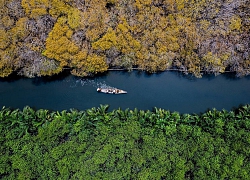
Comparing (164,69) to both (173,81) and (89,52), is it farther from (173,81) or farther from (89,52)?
(89,52)

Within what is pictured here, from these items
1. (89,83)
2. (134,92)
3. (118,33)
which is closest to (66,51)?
(89,83)

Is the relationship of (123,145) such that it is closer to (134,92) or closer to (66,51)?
(134,92)

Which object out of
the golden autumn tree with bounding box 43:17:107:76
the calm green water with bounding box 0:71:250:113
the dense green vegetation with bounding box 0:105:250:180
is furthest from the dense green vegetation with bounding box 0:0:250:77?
the dense green vegetation with bounding box 0:105:250:180

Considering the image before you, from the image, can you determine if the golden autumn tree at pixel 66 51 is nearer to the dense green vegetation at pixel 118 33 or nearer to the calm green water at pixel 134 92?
the dense green vegetation at pixel 118 33

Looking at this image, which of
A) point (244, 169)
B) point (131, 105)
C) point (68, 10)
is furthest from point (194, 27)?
point (244, 169)

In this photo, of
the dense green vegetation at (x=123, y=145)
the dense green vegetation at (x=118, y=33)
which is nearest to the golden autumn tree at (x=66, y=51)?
the dense green vegetation at (x=118, y=33)
